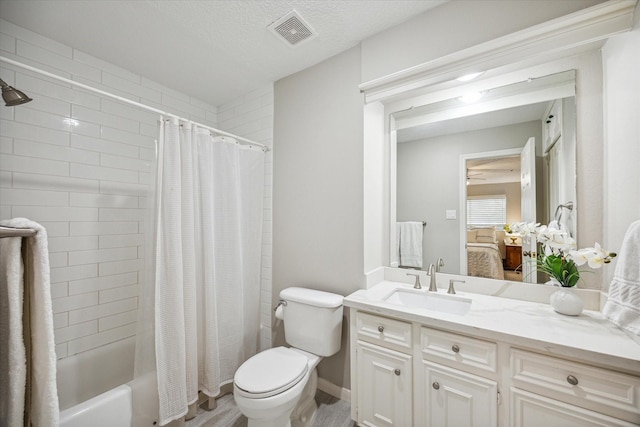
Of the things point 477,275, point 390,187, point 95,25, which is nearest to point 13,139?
point 95,25

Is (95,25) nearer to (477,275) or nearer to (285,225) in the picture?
(285,225)

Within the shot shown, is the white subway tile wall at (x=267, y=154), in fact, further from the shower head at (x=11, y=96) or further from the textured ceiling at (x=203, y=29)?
the shower head at (x=11, y=96)

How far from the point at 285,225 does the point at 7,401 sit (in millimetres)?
1650

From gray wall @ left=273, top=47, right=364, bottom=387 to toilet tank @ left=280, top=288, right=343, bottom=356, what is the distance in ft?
0.47

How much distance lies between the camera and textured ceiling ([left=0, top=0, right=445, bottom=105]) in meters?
1.46

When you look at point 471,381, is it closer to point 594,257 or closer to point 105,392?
point 594,257

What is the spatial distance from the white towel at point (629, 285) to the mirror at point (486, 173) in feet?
1.12

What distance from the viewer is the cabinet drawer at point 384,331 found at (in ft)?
4.31

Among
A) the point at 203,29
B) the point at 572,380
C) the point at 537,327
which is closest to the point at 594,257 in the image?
the point at 537,327

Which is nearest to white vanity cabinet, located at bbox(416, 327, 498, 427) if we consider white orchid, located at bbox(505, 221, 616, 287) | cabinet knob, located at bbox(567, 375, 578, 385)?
cabinet knob, located at bbox(567, 375, 578, 385)

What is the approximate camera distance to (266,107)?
2.32m

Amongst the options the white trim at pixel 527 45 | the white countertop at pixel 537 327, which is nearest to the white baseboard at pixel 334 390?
the white countertop at pixel 537 327

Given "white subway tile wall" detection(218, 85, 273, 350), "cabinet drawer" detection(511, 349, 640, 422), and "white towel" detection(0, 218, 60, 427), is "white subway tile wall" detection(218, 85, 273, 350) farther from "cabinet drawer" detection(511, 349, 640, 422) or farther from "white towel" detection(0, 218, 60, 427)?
"cabinet drawer" detection(511, 349, 640, 422)

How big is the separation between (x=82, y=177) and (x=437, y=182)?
8.38 ft
